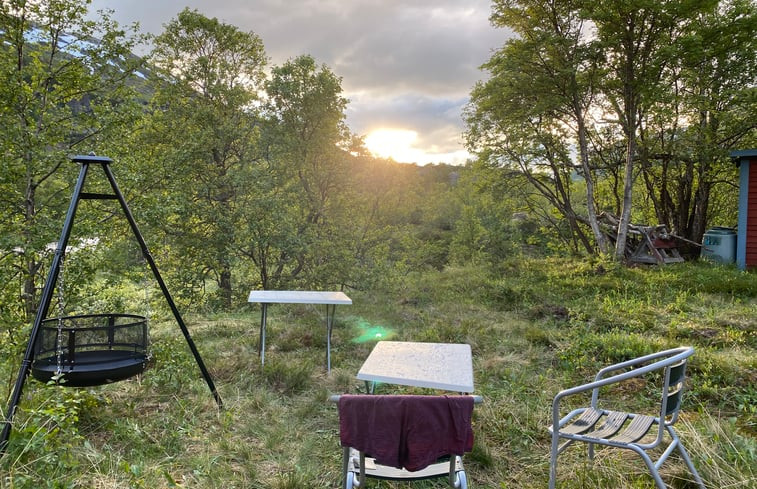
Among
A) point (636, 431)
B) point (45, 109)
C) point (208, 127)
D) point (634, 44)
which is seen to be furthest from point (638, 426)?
point (634, 44)

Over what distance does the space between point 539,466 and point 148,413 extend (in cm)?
298

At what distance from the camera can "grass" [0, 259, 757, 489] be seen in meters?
2.32

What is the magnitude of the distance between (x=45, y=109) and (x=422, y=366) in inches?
181

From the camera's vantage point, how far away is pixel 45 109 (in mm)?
4234

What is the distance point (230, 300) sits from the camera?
29.4 ft

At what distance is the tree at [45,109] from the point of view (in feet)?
13.1

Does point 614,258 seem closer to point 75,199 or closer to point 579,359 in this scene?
point 579,359

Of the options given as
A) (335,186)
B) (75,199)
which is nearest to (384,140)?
(335,186)

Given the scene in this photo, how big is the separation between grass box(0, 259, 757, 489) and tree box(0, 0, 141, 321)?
5.26 feet

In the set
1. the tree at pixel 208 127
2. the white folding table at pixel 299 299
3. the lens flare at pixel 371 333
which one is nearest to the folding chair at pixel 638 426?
the white folding table at pixel 299 299

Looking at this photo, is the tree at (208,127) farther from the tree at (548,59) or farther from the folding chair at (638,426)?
the folding chair at (638,426)

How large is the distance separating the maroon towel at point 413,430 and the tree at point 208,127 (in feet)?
22.9

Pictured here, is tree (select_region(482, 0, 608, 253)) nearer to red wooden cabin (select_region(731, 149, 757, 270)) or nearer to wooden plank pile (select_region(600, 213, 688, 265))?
wooden plank pile (select_region(600, 213, 688, 265))

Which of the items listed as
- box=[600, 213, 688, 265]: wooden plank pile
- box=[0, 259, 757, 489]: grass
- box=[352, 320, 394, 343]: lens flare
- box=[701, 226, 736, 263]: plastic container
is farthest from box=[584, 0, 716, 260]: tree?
box=[352, 320, 394, 343]: lens flare
